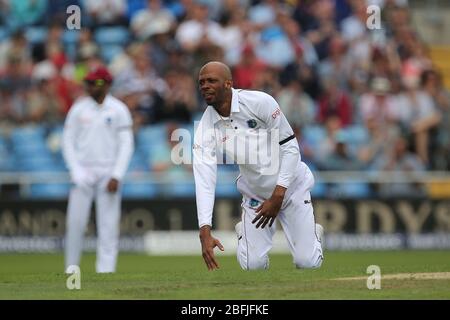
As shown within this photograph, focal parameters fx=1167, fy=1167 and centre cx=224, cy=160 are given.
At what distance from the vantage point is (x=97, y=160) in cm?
1395

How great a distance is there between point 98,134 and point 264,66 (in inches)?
265

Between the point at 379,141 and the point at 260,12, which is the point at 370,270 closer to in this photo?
the point at 379,141

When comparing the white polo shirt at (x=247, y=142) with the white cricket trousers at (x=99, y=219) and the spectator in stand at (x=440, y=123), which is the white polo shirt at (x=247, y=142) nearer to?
the white cricket trousers at (x=99, y=219)

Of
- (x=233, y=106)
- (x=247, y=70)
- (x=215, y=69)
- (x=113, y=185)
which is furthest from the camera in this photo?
(x=247, y=70)

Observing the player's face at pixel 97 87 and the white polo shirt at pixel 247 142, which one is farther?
the player's face at pixel 97 87

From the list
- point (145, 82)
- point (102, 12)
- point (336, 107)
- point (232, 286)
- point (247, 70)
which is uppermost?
point (102, 12)

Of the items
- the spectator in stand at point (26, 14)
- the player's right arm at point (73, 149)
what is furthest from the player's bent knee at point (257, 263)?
the spectator in stand at point (26, 14)

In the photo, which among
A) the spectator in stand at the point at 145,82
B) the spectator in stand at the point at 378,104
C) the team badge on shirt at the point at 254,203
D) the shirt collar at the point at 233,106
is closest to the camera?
the shirt collar at the point at 233,106

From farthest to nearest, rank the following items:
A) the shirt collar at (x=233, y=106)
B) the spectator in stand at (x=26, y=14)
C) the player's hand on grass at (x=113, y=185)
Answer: the spectator in stand at (x=26, y=14) < the player's hand on grass at (x=113, y=185) < the shirt collar at (x=233, y=106)

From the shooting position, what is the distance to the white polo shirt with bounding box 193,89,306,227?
32.8ft

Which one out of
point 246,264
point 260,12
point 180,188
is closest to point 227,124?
point 246,264

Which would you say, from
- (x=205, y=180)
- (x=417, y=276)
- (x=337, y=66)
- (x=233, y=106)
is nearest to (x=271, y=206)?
(x=205, y=180)

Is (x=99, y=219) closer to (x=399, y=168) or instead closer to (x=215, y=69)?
(x=215, y=69)

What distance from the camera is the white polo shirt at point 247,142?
394 inches
